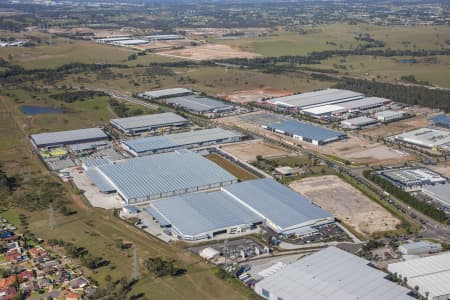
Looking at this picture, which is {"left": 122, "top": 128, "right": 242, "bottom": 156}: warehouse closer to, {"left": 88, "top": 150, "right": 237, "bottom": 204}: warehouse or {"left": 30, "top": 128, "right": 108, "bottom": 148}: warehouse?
{"left": 88, "top": 150, "right": 237, "bottom": 204}: warehouse

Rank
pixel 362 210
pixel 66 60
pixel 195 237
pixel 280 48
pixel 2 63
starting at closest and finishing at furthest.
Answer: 1. pixel 195 237
2. pixel 362 210
3. pixel 2 63
4. pixel 66 60
5. pixel 280 48

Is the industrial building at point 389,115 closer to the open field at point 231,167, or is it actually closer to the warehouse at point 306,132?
the warehouse at point 306,132

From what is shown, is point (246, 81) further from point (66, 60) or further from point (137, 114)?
point (66, 60)

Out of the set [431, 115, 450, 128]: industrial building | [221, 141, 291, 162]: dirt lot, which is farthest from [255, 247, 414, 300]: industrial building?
[431, 115, 450, 128]: industrial building

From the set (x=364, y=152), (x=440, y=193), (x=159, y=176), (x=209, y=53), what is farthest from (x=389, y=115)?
(x=209, y=53)

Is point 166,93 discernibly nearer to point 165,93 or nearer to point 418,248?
point 165,93

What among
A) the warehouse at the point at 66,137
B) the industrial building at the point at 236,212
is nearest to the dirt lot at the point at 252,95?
the warehouse at the point at 66,137

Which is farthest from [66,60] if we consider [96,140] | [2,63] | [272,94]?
[96,140]
